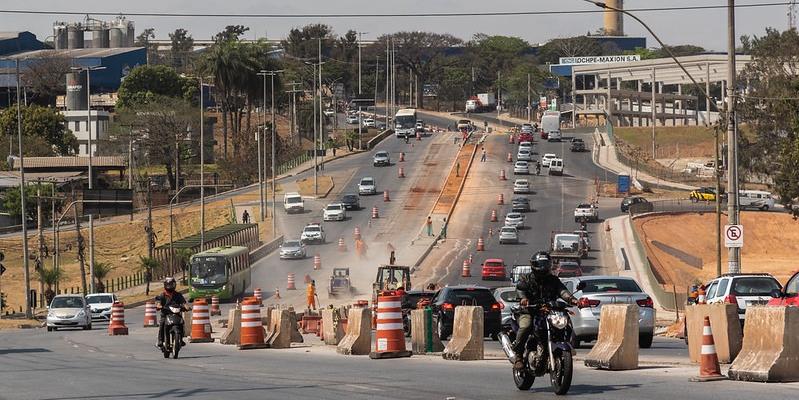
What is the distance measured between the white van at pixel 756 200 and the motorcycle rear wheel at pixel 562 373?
8866 centimetres

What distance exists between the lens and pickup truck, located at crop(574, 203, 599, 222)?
95.1 m

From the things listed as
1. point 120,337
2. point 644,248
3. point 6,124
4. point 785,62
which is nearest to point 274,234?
point 644,248

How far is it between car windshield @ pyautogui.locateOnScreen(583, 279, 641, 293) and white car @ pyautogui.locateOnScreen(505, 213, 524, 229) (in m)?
63.0

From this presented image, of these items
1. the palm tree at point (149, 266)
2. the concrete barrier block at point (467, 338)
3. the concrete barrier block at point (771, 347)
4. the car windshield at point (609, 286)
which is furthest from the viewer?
the palm tree at point (149, 266)

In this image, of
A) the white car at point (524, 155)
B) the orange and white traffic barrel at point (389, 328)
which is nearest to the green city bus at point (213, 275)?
the orange and white traffic barrel at point (389, 328)

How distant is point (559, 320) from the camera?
51.1ft

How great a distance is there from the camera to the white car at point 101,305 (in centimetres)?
6256

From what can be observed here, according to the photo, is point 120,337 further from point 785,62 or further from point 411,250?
point 785,62

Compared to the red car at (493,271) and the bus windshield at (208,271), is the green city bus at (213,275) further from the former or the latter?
the red car at (493,271)

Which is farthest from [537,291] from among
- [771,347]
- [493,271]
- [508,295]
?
[493,271]

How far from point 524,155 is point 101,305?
2845 inches

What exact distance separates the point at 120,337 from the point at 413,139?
4801 inches

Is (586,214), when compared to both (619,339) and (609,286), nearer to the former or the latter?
(609,286)

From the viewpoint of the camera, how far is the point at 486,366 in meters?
21.9
